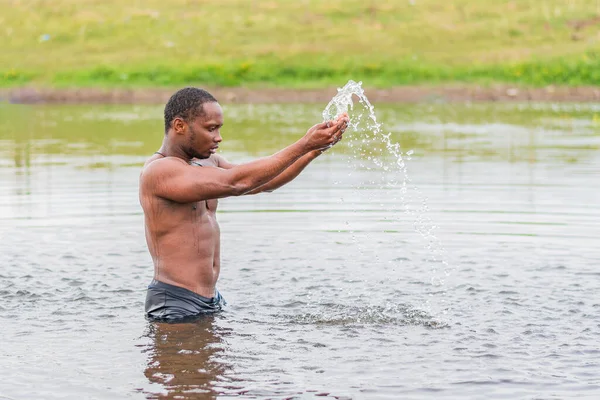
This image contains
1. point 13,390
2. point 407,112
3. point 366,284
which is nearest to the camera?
point 13,390

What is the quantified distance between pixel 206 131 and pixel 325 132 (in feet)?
3.66

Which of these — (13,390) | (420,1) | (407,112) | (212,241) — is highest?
(420,1)

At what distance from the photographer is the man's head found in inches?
297

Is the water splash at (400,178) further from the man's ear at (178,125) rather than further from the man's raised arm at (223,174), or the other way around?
the man's ear at (178,125)

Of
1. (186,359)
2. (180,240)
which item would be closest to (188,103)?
(180,240)

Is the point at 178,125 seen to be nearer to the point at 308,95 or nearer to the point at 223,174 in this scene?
the point at 223,174

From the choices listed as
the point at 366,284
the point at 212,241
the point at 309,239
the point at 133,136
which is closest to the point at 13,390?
the point at 212,241

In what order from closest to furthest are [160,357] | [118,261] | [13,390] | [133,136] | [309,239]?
1. [13,390]
2. [160,357]
3. [118,261]
4. [309,239]
5. [133,136]

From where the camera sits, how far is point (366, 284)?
31.7 ft

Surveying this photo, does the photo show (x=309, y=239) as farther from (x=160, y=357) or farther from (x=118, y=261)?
(x=160, y=357)

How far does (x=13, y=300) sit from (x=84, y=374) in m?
2.42

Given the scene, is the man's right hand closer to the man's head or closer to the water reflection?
the man's head

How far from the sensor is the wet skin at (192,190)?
23.7 feet

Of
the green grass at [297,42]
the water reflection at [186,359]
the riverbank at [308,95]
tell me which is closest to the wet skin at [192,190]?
the water reflection at [186,359]
